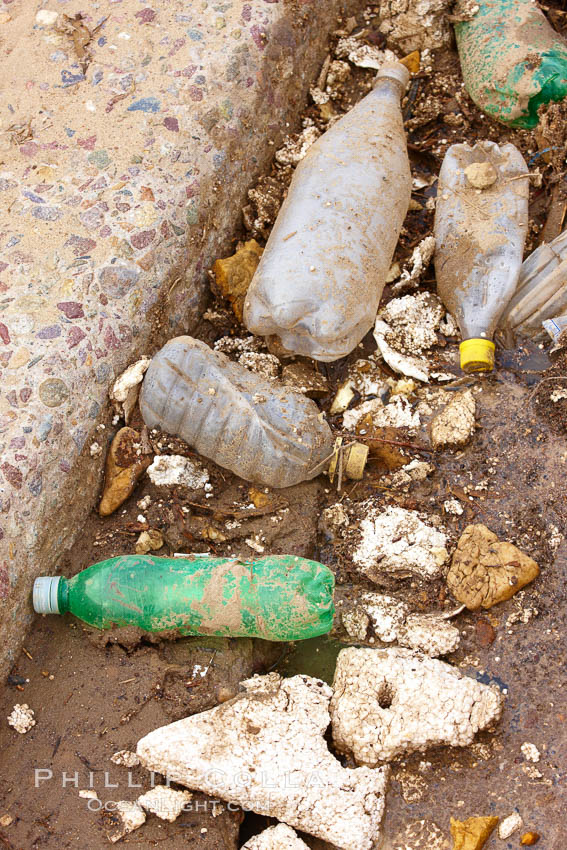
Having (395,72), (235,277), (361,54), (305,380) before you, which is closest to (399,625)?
(305,380)

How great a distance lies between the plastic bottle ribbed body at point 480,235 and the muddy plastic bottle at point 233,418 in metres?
0.76

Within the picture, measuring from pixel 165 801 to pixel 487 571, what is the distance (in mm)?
1168

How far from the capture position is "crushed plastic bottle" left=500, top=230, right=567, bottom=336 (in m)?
2.71

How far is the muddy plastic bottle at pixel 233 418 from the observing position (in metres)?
2.48

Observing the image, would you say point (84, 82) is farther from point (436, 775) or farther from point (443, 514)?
point (436, 775)

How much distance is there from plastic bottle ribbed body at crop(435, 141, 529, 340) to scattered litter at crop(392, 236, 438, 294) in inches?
1.6

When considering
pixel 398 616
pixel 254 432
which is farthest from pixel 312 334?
pixel 398 616

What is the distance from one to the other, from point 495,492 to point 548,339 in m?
0.69

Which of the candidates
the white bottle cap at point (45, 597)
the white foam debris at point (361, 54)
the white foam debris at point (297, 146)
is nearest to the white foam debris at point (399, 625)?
the white bottle cap at point (45, 597)

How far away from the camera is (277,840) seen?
6.46ft

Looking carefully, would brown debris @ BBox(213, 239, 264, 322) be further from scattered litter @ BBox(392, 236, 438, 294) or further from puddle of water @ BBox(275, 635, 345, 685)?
puddle of water @ BBox(275, 635, 345, 685)

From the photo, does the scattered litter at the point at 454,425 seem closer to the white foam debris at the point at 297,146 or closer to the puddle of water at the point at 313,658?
the puddle of water at the point at 313,658

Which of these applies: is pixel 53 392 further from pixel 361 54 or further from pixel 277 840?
pixel 361 54

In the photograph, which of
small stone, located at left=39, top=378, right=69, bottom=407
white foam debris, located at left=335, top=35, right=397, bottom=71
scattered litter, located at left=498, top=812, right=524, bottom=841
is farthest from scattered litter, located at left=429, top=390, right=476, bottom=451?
white foam debris, located at left=335, top=35, right=397, bottom=71
